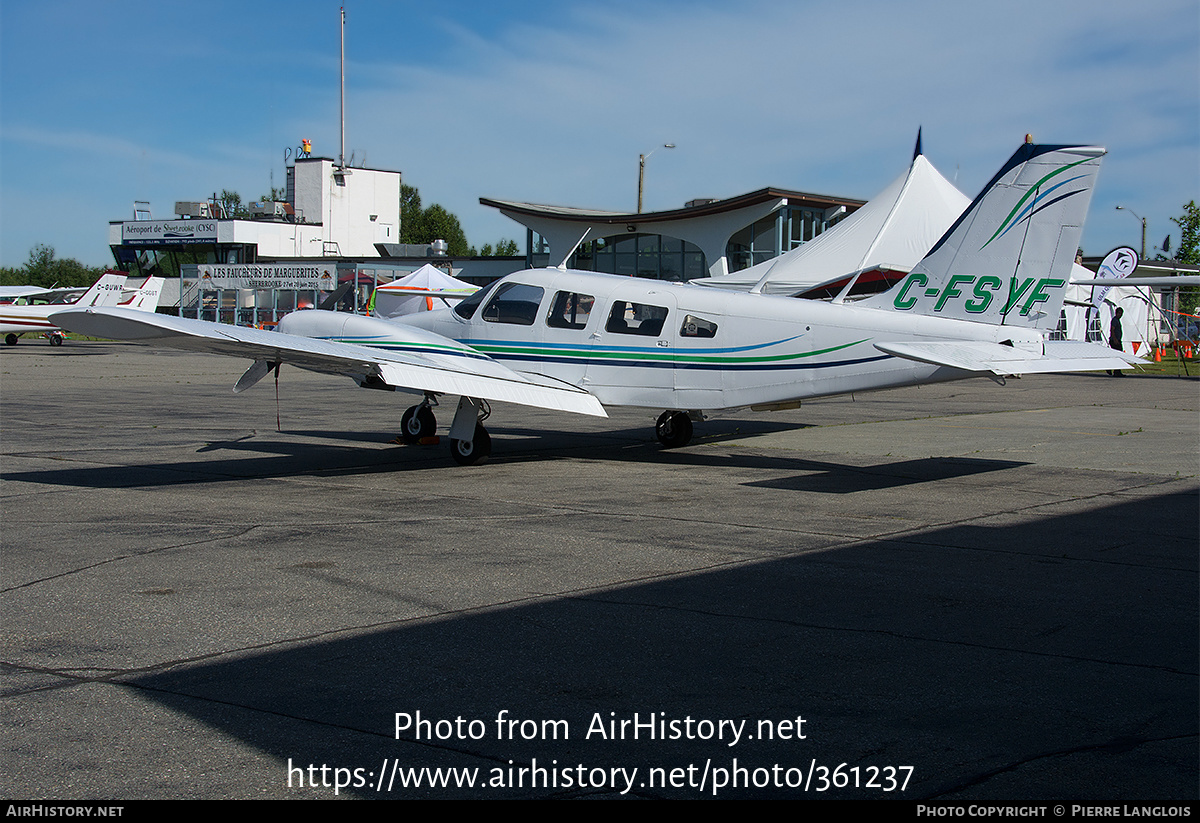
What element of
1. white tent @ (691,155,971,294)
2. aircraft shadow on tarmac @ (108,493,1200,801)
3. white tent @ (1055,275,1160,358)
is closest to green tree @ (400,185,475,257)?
white tent @ (1055,275,1160,358)

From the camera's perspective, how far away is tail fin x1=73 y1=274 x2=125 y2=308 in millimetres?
42750

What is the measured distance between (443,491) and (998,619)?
6204mm

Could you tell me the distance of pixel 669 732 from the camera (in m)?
4.32

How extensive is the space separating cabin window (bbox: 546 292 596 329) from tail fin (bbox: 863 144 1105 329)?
3935 millimetres

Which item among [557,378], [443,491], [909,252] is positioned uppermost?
[909,252]

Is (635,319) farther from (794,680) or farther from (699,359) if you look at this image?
(794,680)

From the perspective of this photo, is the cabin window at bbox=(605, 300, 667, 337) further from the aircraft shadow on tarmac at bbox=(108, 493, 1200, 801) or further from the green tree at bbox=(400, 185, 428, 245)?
the green tree at bbox=(400, 185, 428, 245)

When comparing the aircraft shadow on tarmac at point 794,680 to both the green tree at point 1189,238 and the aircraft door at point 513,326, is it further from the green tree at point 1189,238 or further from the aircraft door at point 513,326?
the green tree at point 1189,238

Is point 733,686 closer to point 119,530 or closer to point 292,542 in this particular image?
point 292,542

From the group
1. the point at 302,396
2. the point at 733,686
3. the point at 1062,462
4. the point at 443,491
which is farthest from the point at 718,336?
the point at 302,396

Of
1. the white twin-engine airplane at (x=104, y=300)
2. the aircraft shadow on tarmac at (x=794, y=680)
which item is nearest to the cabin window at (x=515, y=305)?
the aircraft shadow on tarmac at (x=794, y=680)

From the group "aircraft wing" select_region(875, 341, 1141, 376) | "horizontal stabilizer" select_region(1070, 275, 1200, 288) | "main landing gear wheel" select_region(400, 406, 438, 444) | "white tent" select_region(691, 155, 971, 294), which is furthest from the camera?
"horizontal stabilizer" select_region(1070, 275, 1200, 288)

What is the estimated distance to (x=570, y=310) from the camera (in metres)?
13.3

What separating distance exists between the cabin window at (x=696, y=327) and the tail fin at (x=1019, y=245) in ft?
7.59
